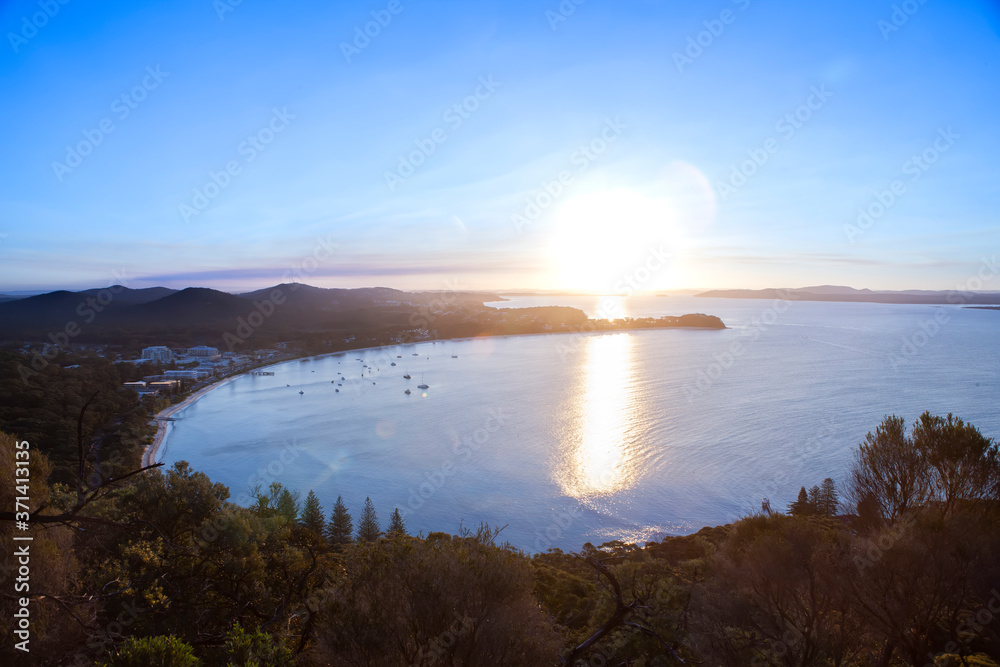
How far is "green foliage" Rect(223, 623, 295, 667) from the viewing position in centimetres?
293

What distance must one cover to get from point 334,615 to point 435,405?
2578 centimetres

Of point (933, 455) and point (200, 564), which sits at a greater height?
point (933, 455)

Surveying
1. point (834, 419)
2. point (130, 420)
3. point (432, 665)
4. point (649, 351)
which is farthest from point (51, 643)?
point (649, 351)

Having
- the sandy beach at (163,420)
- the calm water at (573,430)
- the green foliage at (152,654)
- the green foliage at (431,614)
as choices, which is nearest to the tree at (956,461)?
the green foliage at (431,614)

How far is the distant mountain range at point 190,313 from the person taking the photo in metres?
44.1

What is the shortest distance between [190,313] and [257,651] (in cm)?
6660

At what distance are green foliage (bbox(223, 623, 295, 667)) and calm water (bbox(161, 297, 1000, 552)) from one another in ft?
34.0

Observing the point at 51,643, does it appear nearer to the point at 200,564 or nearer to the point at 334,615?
the point at 334,615

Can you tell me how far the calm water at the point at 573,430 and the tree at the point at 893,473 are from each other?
6.04 meters

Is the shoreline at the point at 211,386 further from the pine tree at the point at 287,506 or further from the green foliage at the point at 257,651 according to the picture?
the green foliage at the point at 257,651

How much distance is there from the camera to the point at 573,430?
23.1 m

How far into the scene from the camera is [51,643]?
3.22m

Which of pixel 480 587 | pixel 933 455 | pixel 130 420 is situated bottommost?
pixel 130 420

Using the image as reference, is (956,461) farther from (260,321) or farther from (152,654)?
(260,321)
